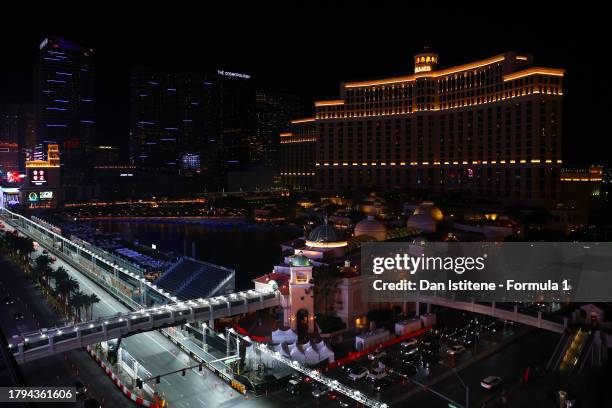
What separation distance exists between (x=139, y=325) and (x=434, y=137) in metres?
73.6

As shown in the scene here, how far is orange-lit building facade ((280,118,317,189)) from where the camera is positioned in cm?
12259

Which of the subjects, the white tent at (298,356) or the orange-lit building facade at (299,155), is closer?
the white tent at (298,356)

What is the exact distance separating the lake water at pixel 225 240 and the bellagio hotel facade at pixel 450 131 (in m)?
27.2

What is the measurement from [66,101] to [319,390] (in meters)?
133

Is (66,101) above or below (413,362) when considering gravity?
above

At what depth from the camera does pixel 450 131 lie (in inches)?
3487

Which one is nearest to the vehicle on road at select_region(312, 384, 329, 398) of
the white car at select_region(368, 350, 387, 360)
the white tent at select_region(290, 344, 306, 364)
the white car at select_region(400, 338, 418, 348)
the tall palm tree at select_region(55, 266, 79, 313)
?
the white tent at select_region(290, 344, 306, 364)

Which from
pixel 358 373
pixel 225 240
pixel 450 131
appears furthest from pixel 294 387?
pixel 450 131

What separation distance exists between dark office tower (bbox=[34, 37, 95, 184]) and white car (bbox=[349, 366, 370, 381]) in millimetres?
127528

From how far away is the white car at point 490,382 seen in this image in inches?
952

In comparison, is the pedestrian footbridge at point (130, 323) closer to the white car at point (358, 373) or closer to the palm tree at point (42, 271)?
the white car at point (358, 373)

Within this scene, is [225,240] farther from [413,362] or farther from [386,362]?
[413,362]

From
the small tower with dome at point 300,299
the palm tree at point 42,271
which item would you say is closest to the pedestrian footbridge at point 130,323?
the small tower with dome at point 300,299

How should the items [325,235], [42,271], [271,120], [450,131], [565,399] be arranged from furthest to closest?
[271,120], [450,131], [42,271], [325,235], [565,399]
